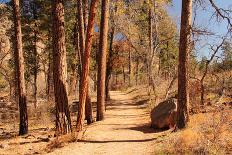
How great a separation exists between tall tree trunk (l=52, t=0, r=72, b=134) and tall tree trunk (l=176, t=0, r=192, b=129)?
4611 millimetres

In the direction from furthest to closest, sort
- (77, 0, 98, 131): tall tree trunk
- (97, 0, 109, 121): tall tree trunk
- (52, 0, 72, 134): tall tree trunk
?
(97, 0, 109, 121): tall tree trunk
(52, 0, 72, 134): tall tree trunk
(77, 0, 98, 131): tall tree trunk

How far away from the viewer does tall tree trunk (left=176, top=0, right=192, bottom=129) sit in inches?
624

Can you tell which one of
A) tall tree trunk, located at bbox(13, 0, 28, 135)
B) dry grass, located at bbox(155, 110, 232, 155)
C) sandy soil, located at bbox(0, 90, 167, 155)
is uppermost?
tall tree trunk, located at bbox(13, 0, 28, 135)

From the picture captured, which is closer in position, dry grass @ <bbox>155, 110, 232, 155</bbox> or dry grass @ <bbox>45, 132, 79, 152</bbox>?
dry grass @ <bbox>155, 110, 232, 155</bbox>

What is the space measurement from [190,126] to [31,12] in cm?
2616

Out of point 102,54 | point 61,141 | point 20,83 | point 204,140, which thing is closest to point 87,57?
point 61,141

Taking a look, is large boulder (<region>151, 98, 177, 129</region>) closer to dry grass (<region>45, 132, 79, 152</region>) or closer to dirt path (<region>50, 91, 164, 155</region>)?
dirt path (<region>50, 91, 164, 155</region>)

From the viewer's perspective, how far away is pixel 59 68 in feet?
55.2

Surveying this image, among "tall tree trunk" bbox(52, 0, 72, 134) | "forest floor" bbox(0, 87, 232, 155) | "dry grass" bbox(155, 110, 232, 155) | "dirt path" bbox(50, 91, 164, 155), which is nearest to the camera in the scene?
"dry grass" bbox(155, 110, 232, 155)

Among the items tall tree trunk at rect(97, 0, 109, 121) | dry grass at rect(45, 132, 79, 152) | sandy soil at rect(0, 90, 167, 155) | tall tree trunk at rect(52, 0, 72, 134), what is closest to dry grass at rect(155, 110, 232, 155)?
sandy soil at rect(0, 90, 167, 155)

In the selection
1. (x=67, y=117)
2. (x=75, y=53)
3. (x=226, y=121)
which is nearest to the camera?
(x=226, y=121)

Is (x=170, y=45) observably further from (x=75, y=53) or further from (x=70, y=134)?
(x=70, y=134)

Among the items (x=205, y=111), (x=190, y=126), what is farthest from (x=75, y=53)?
(x=190, y=126)

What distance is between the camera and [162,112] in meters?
18.3
